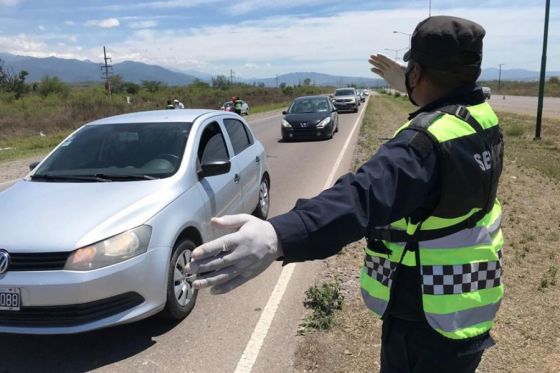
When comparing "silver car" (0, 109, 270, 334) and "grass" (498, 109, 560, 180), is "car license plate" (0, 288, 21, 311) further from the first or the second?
"grass" (498, 109, 560, 180)

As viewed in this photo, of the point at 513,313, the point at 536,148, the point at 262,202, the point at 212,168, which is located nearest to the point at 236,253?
the point at 212,168

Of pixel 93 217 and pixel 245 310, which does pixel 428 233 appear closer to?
pixel 93 217

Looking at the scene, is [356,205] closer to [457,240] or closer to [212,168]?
[457,240]

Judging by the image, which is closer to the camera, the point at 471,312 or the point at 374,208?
the point at 374,208

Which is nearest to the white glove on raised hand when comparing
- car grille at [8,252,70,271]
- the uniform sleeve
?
the uniform sleeve

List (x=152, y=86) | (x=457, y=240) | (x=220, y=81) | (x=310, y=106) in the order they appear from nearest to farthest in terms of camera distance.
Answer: (x=457, y=240), (x=310, y=106), (x=152, y=86), (x=220, y=81)

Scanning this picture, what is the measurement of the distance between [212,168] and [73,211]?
1.30 m

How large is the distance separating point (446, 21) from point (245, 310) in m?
3.33

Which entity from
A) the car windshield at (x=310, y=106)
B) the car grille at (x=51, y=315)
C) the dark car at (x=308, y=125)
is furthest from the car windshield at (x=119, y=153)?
the car windshield at (x=310, y=106)

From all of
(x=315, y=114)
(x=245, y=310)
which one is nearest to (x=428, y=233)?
(x=245, y=310)

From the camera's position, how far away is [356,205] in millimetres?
1213

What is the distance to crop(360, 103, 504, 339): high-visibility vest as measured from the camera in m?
1.42

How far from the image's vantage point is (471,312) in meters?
1.62

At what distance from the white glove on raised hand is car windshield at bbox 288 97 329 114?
16155 mm
